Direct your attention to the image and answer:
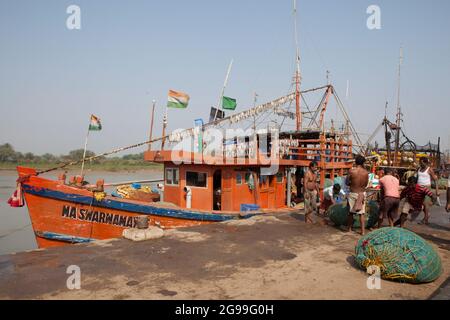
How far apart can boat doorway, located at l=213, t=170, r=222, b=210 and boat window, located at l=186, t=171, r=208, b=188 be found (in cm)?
73

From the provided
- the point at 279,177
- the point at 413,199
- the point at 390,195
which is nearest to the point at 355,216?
the point at 390,195

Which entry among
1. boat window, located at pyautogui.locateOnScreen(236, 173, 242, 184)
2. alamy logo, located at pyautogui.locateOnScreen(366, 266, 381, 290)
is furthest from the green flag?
alamy logo, located at pyautogui.locateOnScreen(366, 266, 381, 290)

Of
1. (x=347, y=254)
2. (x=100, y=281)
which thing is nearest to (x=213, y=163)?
(x=347, y=254)

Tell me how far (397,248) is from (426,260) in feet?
1.01

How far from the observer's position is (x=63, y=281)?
3.64m

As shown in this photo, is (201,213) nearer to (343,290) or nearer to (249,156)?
(249,156)

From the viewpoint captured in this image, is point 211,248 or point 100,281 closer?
point 100,281

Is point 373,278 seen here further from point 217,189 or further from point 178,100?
point 178,100

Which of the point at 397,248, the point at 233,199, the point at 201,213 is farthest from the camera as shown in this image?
the point at 233,199

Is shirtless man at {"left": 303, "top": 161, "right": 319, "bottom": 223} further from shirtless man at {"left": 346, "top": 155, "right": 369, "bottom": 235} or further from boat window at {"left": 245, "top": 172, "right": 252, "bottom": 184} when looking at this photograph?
boat window at {"left": 245, "top": 172, "right": 252, "bottom": 184}

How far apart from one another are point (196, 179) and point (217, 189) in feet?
3.09

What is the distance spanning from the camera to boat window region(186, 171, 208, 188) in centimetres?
1029

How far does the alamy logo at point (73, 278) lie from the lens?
138 inches
